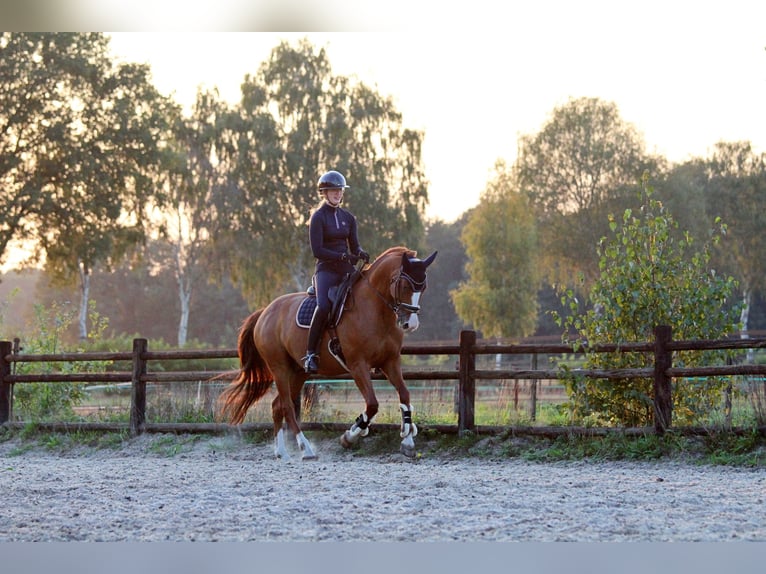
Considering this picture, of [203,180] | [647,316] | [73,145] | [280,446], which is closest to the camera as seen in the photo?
[280,446]

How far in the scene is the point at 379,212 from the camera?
39750mm

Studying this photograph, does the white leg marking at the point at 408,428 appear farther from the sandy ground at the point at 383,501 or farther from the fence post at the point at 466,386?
the fence post at the point at 466,386

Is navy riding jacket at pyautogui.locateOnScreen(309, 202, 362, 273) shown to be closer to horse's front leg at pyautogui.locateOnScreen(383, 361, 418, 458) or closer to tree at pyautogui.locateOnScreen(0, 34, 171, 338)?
horse's front leg at pyautogui.locateOnScreen(383, 361, 418, 458)

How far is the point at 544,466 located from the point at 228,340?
50.1 metres

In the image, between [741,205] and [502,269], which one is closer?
[502,269]

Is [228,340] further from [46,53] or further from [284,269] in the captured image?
[46,53]

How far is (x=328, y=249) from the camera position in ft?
29.8

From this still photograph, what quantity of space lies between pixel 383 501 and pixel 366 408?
283 centimetres

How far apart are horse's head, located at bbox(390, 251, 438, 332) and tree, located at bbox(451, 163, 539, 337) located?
3170 cm

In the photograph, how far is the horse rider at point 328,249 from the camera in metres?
9.00

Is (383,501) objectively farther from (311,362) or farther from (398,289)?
(311,362)

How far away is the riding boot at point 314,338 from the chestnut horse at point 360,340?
0.13 meters

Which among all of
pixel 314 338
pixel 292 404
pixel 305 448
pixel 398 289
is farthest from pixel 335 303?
pixel 305 448

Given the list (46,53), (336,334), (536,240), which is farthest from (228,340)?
(336,334)
